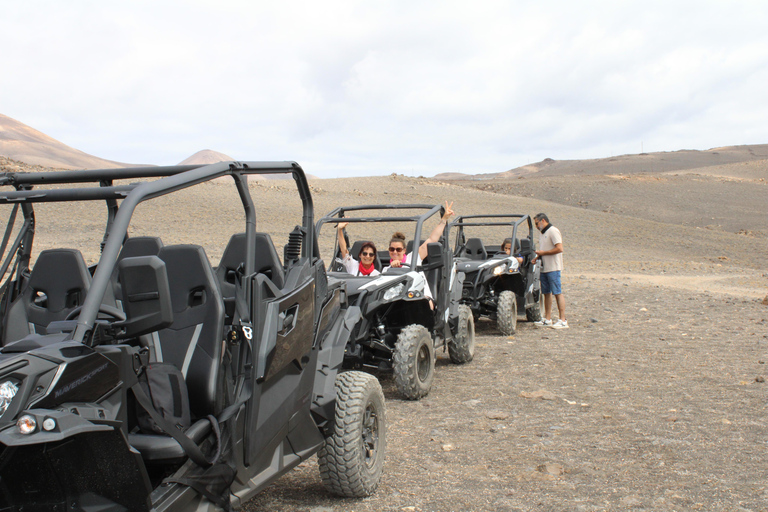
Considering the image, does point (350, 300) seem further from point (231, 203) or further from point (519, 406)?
point (231, 203)

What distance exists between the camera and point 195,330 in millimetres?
3393

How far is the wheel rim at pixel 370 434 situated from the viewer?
14.0 feet

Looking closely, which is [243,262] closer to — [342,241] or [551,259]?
[342,241]

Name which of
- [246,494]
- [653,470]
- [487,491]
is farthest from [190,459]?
[653,470]

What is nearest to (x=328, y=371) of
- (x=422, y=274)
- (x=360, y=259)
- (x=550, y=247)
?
(x=422, y=274)

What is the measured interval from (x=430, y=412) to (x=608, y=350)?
3714 millimetres

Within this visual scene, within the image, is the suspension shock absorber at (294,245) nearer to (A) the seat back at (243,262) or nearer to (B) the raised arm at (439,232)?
(A) the seat back at (243,262)

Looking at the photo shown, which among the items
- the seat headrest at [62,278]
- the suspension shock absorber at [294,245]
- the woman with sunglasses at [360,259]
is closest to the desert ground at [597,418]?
the woman with sunglasses at [360,259]

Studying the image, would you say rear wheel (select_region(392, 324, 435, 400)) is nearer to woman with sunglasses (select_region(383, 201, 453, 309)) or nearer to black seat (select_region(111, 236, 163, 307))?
woman with sunglasses (select_region(383, 201, 453, 309))

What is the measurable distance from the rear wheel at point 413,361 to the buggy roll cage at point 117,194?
7.54ft

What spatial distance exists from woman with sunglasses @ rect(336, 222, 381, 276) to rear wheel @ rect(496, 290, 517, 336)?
116 inches

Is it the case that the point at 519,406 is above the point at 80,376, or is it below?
below

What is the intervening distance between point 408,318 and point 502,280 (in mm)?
4435

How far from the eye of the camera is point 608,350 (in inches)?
346
